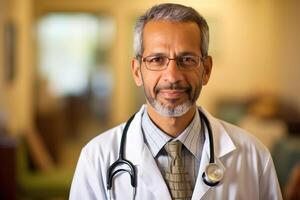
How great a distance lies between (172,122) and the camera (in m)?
1.44

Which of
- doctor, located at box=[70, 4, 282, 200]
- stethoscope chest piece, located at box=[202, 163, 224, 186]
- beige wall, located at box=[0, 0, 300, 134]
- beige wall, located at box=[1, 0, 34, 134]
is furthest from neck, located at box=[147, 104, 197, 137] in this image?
beige wall, located at box=[0, 0, 300, 134]

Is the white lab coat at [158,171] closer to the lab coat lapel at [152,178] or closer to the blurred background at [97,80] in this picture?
the lab coat lapel at [152,178]

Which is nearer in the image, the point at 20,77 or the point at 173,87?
the point at 173,87

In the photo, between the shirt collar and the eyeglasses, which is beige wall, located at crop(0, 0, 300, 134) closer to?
the shirt collar

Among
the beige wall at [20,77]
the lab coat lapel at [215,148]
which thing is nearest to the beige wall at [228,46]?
the beige wall at [20,77]

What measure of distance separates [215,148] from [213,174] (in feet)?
0.28

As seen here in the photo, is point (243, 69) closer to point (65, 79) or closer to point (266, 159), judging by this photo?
point (65, 79)

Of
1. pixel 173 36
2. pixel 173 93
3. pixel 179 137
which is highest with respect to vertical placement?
pixel 173 36

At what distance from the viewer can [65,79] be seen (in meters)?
9.64

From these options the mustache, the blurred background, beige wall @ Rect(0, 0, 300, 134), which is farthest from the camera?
beige wall @ Rect(0, 0, 300, 134)

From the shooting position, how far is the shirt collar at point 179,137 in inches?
57.4

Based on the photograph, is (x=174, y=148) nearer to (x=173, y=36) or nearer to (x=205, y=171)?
(x=205, y=171)

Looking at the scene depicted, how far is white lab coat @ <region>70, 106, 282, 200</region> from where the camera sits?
1.44 meters

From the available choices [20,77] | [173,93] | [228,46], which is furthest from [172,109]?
[228,46]
